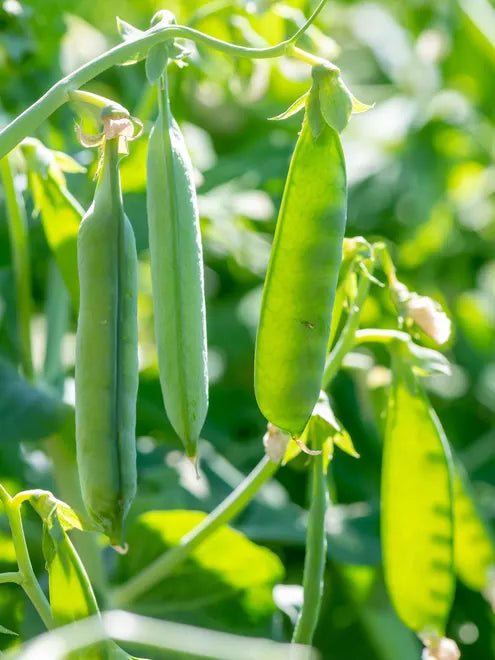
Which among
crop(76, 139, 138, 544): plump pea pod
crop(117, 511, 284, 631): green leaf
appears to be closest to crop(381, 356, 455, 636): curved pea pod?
crop(117, 511, 284, 631): green leaf

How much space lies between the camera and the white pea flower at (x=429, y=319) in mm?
690

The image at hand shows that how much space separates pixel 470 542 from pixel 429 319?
29 cm

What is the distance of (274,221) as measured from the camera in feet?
4.20

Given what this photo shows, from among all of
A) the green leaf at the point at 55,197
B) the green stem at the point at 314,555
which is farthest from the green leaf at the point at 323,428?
the green leaf at the point at 55,197

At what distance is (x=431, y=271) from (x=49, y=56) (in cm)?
61

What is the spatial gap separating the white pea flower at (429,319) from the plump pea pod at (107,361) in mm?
206

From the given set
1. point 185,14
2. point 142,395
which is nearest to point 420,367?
point 142,395

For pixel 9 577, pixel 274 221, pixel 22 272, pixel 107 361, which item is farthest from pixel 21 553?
pixel 274 221

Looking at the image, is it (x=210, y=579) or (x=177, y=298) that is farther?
(x=210, y=579)

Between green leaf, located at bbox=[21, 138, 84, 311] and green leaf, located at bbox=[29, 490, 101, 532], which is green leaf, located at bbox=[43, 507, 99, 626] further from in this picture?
green leaf, located at bbox=[21, 138, 84, 311]

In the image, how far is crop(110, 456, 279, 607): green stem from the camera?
697 mm

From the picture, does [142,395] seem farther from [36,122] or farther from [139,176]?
[36,122]

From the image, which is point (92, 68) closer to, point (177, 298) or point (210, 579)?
point (177, 298)

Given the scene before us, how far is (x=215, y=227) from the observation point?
1196mm
